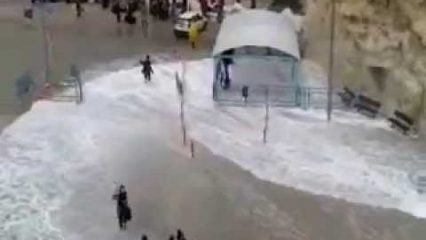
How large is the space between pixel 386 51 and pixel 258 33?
437cm

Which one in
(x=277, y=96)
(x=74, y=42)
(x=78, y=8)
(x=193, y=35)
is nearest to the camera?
(x=277, y=96)

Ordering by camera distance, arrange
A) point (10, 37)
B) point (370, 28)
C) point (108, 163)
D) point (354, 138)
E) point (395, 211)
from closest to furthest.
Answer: point (395, 211) < point (108, 163) < point (354, 138) < point (370, 28) < point (10, 37)

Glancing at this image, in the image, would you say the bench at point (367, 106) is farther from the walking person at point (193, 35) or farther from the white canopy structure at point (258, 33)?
the walking person at point (193, 35)

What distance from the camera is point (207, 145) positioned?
1091 inches

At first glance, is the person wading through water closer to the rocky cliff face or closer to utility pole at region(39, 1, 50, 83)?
the rocky cliff face

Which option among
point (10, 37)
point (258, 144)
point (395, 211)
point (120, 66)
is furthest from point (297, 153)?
point (10, 37)

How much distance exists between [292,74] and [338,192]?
7762mm

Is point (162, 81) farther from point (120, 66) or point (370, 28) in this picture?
point (370, 28)

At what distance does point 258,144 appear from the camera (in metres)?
27.9

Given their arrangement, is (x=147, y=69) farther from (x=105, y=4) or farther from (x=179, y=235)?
(x=179, y=235)

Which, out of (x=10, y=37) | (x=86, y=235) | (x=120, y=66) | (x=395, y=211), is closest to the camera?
(x=86, y=235)

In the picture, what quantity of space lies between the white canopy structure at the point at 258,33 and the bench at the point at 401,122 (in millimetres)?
4123

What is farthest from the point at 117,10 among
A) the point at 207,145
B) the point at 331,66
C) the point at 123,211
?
the point at 123,211

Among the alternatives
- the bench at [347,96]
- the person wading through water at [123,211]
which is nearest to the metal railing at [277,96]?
the bench at [347,96]
